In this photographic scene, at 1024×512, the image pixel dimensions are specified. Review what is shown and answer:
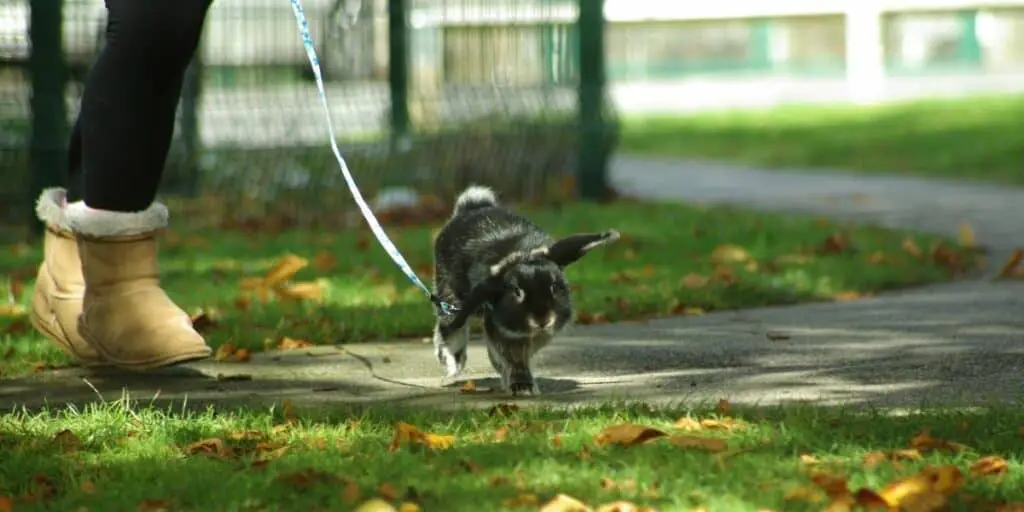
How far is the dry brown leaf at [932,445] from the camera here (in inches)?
162

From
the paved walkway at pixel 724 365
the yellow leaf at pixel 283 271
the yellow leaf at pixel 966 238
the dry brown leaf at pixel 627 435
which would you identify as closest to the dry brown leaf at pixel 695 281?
the paved walkway at pixel 724 365

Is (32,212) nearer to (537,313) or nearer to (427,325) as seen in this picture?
(427,325)

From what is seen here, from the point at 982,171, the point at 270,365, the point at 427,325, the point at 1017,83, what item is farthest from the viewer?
the point at 1017,83

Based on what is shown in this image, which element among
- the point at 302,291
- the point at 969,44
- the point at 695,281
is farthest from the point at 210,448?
the point at 969,44

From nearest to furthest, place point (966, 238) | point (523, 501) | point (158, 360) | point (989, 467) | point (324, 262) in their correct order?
point (523, 501) < point (989, 467) < point (158, 360) < point (324, 262) < point (966, 238)

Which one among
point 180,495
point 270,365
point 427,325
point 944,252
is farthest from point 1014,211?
point 180,495

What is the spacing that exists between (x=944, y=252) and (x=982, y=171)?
18.6 feet

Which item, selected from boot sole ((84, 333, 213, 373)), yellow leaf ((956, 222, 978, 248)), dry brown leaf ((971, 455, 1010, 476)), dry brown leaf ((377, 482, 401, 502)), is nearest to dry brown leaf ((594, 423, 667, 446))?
dry brown leaf ((377, 482, 401, 502))

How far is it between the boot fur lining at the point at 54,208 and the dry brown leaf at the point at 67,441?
1110 mm

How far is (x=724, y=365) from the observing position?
562cm

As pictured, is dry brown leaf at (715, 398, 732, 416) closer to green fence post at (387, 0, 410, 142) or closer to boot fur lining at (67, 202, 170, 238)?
boot fur lining at (67, 202, 170, 238)

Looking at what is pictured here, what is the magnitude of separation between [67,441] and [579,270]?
3.94 m

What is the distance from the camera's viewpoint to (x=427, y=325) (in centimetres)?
656

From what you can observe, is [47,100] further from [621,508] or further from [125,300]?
[621,508]
